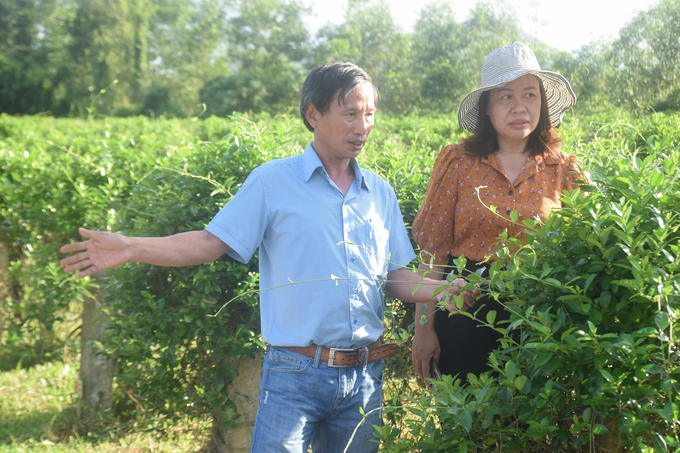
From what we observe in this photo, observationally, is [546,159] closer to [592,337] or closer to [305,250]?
[305,250]

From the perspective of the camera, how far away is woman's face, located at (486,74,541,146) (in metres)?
2.27

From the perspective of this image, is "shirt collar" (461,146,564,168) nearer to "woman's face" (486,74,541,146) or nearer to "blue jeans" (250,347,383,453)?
"woman's face" (486,74,541,146)

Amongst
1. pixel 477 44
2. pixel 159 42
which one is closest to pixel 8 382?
pixel 477 44

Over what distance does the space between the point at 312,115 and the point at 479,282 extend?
102 centimetres

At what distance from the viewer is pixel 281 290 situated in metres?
2.06

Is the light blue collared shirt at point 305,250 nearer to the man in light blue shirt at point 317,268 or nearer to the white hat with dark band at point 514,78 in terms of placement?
the man in light blue shirt at point 317,268

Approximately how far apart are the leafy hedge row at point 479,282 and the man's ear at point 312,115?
2.25ft

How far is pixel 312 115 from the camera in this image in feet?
7.16

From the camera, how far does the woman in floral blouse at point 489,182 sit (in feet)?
7.34

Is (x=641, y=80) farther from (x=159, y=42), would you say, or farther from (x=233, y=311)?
(x=159, y=42)

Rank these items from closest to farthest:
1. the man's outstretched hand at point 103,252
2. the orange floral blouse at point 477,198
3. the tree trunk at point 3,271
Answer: the man's outstretched hand at point 103,252 → the orange floral blouse at point 477,198 → the tree trunk at point 3,271

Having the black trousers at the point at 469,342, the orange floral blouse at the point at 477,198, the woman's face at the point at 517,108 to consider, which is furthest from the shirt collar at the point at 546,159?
the black trousers at the point at 469,342

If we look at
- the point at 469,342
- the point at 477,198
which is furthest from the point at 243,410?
the point at 477,198

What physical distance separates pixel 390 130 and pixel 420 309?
5.16 metres
